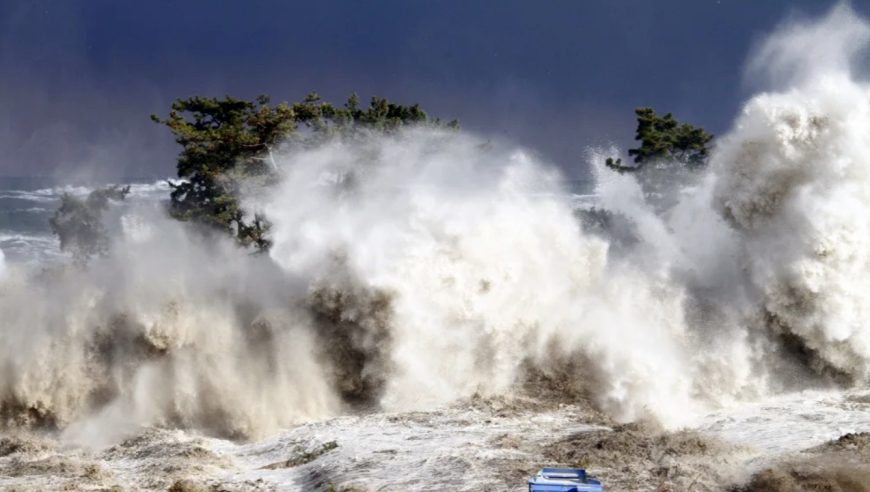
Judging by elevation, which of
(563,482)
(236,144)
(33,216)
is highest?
(33,216)

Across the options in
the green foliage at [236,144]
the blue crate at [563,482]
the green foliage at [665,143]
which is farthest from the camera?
the green foliage at [665,143]

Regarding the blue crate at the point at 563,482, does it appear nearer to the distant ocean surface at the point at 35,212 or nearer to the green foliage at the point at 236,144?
the green foliage at the point at 236,144

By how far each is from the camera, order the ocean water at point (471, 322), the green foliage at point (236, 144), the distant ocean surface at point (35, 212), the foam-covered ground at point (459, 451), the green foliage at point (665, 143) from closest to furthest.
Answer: the foam-covered ground at point (459, 451)
the ocean water at point (471, 322)
the green foliage at point (236, 144)
the green foliage at point (665, 143)
the distant ocean surface at point (35, 212)

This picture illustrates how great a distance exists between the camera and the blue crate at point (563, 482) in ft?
40.3

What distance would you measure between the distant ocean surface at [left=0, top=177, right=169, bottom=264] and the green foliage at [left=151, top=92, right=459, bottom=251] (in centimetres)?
3536

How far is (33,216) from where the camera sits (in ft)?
291

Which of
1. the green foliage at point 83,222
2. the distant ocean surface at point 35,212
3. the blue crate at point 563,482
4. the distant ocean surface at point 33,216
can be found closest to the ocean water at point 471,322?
the blue crate at point 563,482

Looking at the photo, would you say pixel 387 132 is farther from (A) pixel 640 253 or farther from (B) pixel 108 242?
(B) pixel 108 242

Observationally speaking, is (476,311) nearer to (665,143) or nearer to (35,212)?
(665,143)

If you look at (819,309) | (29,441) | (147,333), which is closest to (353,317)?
Answer: (147,333)

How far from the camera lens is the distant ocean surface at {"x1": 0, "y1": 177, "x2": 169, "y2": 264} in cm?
7200

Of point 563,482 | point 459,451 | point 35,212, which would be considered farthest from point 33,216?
point 563,482

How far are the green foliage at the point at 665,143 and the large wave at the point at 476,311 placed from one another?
64.7 ft

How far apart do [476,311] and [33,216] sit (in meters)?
76.1
